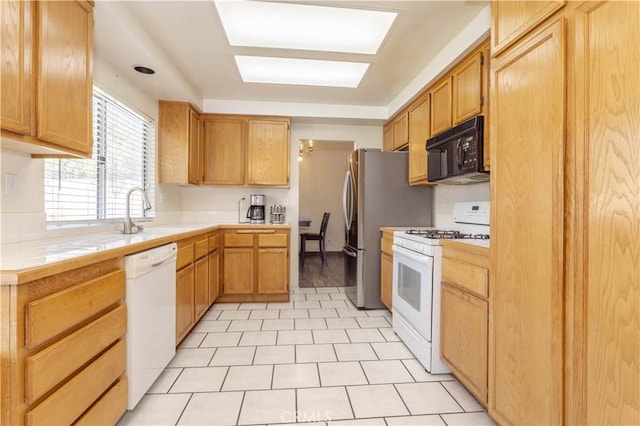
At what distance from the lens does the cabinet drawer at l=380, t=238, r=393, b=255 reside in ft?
9.66

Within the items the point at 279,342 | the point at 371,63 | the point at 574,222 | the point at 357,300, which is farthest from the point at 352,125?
the point at 574,222

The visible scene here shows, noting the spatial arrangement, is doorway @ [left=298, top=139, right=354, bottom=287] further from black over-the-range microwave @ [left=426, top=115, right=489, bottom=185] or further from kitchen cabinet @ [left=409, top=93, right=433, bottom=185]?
black over-the-range microwave @ [left=426, top=115, right=489, bottom=185]

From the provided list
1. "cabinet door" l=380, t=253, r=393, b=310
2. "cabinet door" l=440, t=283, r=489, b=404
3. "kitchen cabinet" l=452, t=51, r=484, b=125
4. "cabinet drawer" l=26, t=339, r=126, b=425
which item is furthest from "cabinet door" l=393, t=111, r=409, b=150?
"cabinet drawer" l=26, t=339, r=126, b=425

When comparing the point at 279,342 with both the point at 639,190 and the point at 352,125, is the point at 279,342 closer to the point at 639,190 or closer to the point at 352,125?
the point at 639,190

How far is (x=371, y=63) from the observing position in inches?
106

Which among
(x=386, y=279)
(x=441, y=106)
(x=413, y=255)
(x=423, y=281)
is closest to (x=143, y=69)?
(x=441, y=106)

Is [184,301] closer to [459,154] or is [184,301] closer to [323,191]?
[459,154]

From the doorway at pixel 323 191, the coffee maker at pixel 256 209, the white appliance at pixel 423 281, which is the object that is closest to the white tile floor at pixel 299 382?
the white appliance at pixel 423 281

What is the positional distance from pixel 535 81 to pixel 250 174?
3.06m

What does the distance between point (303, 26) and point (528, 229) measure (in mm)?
1964

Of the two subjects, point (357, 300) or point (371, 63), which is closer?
point (371, 63)

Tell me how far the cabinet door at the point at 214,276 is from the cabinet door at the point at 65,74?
5.54 feet

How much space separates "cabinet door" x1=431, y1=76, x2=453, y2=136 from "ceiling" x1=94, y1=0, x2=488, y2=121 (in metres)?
0.26

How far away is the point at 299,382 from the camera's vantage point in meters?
1.87
